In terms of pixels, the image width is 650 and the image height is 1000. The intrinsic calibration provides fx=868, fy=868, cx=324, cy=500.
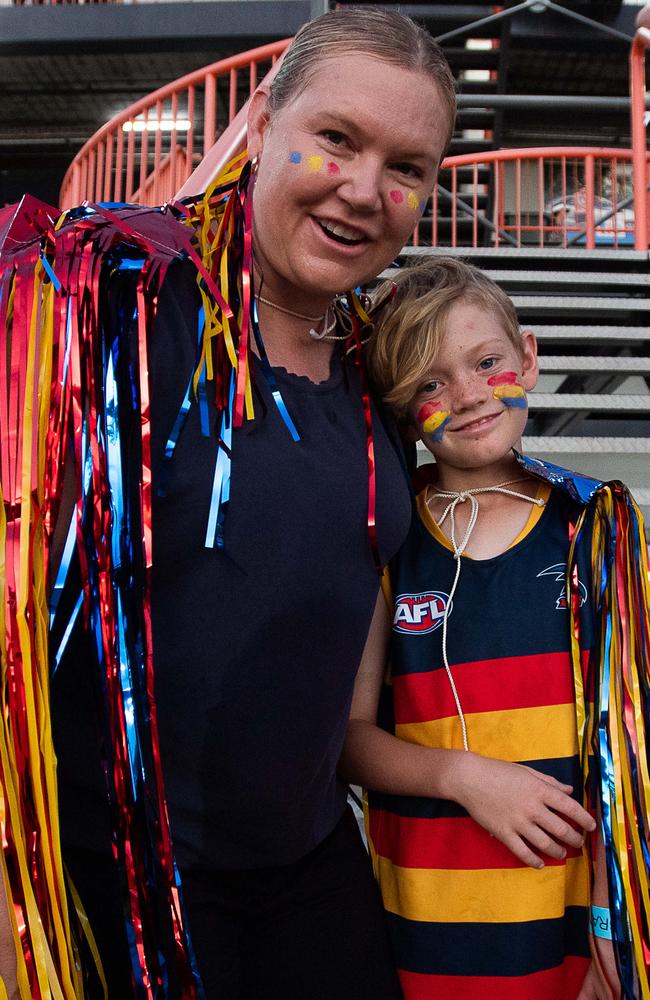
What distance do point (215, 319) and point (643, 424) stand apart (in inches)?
125

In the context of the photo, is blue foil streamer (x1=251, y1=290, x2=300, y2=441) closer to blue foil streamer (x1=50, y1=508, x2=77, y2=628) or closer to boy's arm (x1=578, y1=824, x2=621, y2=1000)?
blue foil streamer (x1=50, y1=508, x2=77, y2=628)

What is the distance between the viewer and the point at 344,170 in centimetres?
96

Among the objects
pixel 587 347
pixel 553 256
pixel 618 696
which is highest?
pixel 553 256

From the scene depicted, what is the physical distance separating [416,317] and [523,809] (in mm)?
668

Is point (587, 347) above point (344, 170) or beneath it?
above

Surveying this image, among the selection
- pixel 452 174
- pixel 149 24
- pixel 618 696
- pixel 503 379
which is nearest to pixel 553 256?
pixel 452 174

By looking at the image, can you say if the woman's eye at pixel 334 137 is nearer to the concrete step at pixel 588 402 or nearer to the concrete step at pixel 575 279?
the concrete step at pixel 588 402

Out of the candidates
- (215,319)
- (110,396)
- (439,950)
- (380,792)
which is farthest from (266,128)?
(439,950)

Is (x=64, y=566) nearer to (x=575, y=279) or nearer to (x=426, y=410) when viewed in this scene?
(x=426, y=410)

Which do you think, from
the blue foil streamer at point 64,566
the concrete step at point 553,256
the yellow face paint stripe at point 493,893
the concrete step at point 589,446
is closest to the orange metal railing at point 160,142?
the concrete step at point 553,256

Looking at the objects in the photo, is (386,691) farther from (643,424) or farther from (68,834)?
(643,424)

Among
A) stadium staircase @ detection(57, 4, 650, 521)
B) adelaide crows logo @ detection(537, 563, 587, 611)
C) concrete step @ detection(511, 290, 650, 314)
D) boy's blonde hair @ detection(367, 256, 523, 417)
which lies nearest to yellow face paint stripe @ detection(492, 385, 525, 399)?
boy's blonde hair @ detection(367, 256, 523, 417)

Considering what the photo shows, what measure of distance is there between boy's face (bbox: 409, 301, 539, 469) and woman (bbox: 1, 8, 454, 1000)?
19cm

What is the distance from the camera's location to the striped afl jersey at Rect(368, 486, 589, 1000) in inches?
42.1
